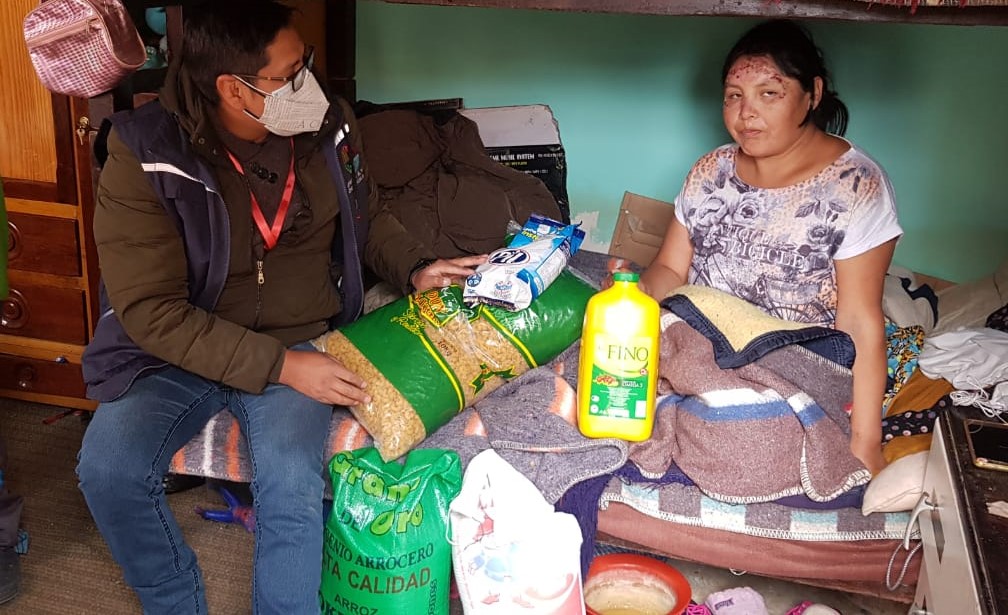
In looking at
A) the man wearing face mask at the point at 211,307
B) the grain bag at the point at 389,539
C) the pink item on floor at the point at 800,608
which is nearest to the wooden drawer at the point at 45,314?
the man wearing face mask at the point at 211,307

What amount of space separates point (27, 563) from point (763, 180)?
6.62 feet

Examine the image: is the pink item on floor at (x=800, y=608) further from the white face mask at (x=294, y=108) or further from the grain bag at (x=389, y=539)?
the white face mask at (x=294, y=108)

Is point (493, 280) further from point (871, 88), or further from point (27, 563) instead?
point (871, 88)

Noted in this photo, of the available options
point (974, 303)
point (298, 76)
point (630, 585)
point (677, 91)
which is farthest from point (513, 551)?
point (677, 91)

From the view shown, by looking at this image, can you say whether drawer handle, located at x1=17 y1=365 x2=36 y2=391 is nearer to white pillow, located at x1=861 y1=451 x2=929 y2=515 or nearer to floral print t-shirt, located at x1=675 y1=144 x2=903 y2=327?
floral print t-shirt, located at x1=675 y1=144 x2=903 y2=327

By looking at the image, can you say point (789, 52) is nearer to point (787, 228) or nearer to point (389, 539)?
point (787, 228)

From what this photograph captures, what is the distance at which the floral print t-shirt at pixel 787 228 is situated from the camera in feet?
6.93

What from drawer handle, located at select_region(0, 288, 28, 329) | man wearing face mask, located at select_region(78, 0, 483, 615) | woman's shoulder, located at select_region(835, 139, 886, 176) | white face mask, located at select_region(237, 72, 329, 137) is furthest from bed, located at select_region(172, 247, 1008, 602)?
drawer handle, located at select_region(0, 288, 28, 329)

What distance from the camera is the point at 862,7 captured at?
1721 millimetres

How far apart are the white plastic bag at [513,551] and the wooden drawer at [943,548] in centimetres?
66

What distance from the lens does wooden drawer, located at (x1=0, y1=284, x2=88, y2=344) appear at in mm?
2924

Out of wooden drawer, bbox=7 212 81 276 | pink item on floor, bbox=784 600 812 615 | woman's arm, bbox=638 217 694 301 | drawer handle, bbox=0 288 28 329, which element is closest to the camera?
pink item on floor, bbox=784 600 812 615

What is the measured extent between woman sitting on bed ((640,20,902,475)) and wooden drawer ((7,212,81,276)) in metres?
1.84

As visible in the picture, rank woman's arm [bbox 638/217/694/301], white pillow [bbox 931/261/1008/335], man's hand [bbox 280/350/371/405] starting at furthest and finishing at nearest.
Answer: white pillow [bbox 931/261/1008/335] → woman's arm [bbox 638/217/694/301] → man's hand [bbox 280/350/371/405]
